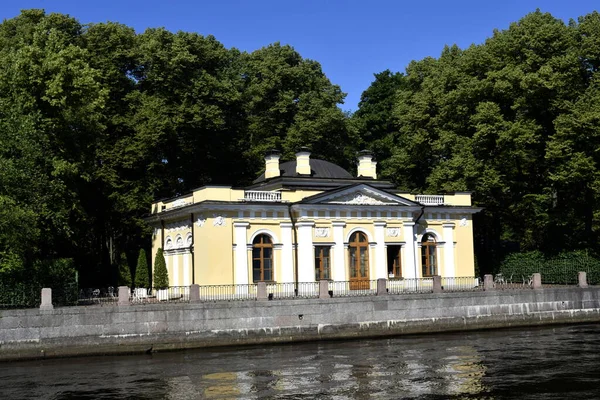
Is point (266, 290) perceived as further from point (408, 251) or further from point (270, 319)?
point (408, 251)

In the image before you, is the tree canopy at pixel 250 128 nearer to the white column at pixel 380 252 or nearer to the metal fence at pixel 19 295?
the metal fence at pixel 19 295

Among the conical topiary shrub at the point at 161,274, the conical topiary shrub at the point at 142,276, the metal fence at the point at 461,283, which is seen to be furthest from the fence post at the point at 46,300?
the metal fence at the point at 461,283

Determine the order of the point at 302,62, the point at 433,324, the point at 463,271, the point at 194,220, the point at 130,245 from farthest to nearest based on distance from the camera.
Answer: the point at 302,62 → the point at 130,245 → the point at 463,271 → the point at 194,220 → the point at 433,324

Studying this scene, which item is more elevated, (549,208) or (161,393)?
(549,208)

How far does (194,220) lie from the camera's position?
115 ft

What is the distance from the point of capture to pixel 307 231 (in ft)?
117

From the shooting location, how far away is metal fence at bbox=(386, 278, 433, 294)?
3544 cm

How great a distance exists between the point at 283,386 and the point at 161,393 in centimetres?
321

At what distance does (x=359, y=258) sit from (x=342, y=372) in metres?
15.5

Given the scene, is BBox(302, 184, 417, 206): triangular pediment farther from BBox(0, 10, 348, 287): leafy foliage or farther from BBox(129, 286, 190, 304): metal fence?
BBox(0, 10, 348, 287): leafy foliage

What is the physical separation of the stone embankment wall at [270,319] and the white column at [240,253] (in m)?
5.11

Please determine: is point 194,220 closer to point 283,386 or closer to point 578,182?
point 283,386

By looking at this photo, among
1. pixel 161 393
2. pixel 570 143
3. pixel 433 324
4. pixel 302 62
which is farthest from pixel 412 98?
pixel 161 393

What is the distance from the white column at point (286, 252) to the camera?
3569 centimetres
